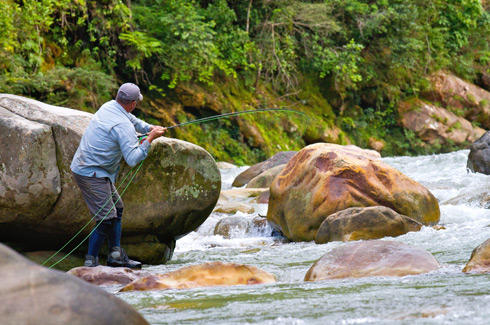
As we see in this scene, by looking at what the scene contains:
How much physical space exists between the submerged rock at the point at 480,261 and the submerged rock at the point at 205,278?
1378mm

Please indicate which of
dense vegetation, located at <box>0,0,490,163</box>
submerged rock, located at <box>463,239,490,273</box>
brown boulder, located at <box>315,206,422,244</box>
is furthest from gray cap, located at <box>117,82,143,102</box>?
dense vegetation, located at <box>0,0,490,163</box>

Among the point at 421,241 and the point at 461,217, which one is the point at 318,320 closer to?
the point at 421,241

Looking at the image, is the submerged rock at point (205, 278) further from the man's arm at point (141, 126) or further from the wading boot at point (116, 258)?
the man's arm at point (141, 126)

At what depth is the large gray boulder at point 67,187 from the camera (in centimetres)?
534

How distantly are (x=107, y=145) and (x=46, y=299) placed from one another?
3.25 m

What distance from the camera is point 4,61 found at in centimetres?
1173

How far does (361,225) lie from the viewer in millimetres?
6637

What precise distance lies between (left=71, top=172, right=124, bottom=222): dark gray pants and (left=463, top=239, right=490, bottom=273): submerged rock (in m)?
2.86

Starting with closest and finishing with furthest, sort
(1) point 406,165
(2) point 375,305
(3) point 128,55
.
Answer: (2) point 375,305 → (1) point 406,165 → (3) point 128,55

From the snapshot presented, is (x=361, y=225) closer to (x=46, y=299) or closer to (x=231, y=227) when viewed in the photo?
(x=231, y=227)

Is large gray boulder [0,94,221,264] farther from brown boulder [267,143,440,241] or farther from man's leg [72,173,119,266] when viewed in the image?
brown boulder [267,143,440,241]

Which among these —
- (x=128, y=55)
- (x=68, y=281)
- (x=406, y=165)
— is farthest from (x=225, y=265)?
(x=128, y=55)

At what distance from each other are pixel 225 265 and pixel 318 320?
1651 millimetres

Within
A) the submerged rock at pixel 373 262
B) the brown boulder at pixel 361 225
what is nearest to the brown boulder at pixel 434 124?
the brown boulder at pixel 361 225
